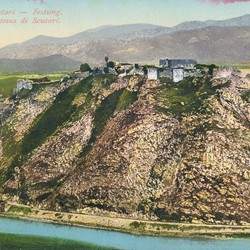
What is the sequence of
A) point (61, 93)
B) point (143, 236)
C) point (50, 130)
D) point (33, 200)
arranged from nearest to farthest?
point (143, 236)
point (33, 200)
point (50, 130)
point (61, 93)

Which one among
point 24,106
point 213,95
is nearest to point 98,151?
point 213,95

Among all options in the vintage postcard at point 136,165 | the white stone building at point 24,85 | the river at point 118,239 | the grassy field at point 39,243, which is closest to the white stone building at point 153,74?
the vintage postcard at point 136,165

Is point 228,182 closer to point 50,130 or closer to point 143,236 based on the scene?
point 143,236

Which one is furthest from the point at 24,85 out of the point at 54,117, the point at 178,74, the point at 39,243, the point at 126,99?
the point at 39,243

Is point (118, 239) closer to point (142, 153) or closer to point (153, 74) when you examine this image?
point (142, 153)

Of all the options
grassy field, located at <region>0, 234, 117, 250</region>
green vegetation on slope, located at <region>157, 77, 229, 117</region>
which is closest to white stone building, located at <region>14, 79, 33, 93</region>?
green vegetation on slope, located at <region>157, 77, 229, 117</region>
